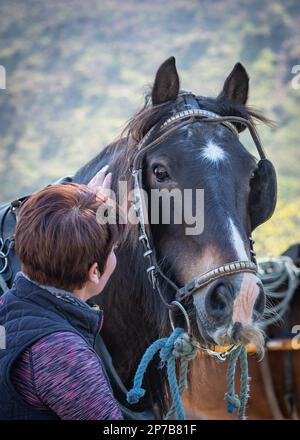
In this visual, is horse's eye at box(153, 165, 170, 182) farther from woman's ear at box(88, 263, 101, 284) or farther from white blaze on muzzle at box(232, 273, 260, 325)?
woman's ear at box(88, 263, 101, 284)

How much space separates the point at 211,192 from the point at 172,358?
0.55 metres

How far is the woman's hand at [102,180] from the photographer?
273cm

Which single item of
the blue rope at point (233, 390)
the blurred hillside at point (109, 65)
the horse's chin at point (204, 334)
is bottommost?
the blue rope at point (233, 390)

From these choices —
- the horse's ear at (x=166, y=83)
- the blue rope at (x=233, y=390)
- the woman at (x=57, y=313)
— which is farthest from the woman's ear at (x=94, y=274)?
the horse's ear at (x=166, y=83)

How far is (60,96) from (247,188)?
86.6 feet

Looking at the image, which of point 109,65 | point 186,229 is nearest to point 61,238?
point 186,229

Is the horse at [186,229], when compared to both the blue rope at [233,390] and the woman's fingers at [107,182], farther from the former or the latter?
the blue rope at [233,390]

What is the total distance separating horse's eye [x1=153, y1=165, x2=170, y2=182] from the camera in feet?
8.32

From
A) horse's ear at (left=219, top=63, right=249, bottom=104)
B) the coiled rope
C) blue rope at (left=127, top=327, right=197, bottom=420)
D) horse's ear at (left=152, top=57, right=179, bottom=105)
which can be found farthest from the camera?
the coiled rope

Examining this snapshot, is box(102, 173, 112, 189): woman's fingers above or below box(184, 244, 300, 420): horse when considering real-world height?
above

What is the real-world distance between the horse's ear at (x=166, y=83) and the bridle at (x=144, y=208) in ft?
0.20

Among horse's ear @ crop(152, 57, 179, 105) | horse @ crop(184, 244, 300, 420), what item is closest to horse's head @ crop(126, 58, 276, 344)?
horse's ear @ crop(152, 57, 179, 105)
